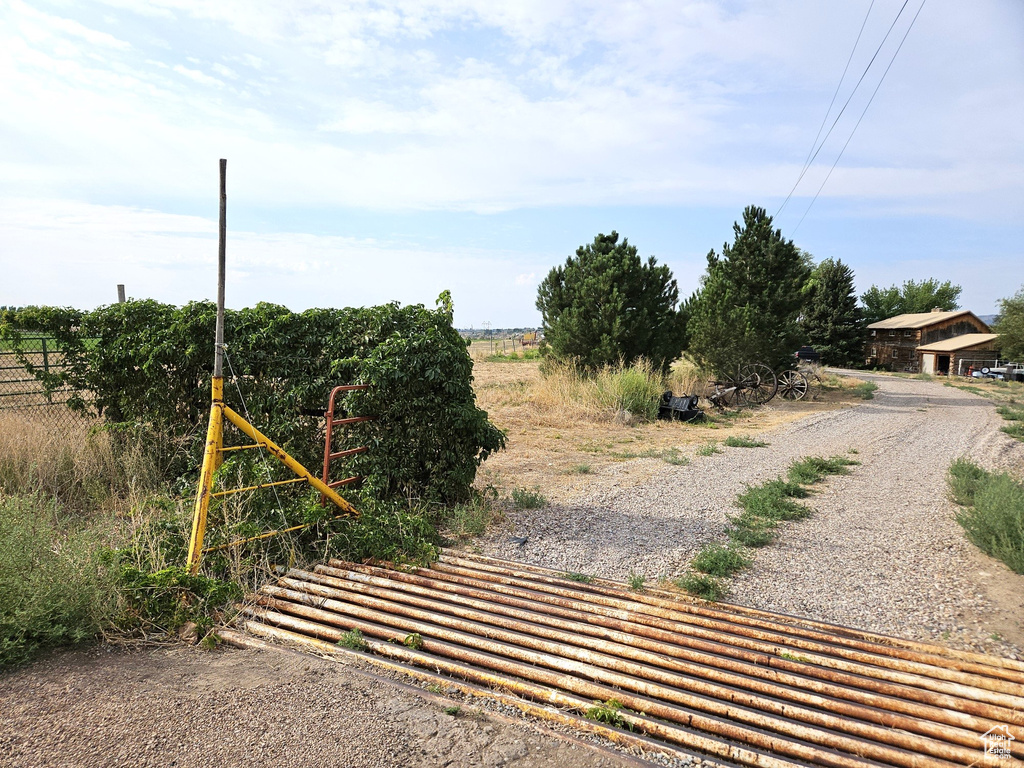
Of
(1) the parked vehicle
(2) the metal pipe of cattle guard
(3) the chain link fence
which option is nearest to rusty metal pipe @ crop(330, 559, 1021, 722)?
(2) the metal pipe of cattle guard

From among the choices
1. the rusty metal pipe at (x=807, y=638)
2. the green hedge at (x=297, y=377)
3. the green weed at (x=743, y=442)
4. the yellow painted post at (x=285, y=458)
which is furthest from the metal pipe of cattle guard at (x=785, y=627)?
the green weed at (x=743, y=442)

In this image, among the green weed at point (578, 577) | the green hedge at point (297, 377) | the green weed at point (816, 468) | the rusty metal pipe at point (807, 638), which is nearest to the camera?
the rusty metal pipe at point (807, 638)

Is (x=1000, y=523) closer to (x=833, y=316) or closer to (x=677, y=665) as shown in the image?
(x=677, y=665)

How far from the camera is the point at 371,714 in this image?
304 cm

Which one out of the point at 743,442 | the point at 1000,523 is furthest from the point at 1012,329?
the point at 1000,523

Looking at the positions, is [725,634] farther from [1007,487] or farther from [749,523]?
[1007,487]

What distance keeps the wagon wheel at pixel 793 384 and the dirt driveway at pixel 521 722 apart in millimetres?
10207

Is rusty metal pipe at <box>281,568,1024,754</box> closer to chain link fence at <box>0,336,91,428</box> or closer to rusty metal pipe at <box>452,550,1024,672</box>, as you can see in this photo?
rusty metal pipe at <box>452,550,1024,672</box>

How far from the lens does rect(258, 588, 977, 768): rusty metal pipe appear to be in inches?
109

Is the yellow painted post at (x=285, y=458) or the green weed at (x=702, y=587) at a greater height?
the yellow painted post at (x=285, y=458)

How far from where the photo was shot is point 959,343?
3791 centimetres

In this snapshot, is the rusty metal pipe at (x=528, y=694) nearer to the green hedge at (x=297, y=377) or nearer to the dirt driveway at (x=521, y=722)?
the dirt driveway at (x=521, y=722)

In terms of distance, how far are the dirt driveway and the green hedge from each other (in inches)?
45.3

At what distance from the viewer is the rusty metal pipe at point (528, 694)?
109 inches
